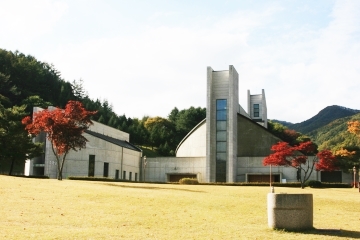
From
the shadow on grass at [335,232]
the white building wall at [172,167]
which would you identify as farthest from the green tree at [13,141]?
the shadow on grass at [335,232]

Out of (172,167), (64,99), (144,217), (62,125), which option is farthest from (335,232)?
(64,99)

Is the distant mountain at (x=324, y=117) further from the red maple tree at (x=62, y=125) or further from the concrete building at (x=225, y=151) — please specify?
the red maple tree at (x=62, y=125)

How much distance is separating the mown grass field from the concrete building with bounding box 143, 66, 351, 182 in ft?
124

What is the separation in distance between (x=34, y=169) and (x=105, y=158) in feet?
31.6

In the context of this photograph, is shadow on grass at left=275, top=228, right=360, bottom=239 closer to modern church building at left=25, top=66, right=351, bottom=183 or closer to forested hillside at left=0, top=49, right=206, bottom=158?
modern church building at left=25, top=66, right=351, bottom=183

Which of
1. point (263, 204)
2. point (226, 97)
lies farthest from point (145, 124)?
point (263, 204)

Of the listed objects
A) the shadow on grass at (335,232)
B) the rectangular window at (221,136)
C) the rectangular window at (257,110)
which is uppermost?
the rectangular window at (257,110)

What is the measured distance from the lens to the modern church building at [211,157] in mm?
59625

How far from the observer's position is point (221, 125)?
64.2m

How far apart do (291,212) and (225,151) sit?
48432 millimetres

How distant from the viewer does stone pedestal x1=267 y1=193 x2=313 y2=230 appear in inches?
576

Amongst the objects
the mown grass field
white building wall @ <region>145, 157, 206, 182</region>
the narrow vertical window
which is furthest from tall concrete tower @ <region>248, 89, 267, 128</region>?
the mown grass field

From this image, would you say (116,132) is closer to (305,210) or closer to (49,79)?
(49,79)

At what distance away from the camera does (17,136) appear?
49719 millimetres
